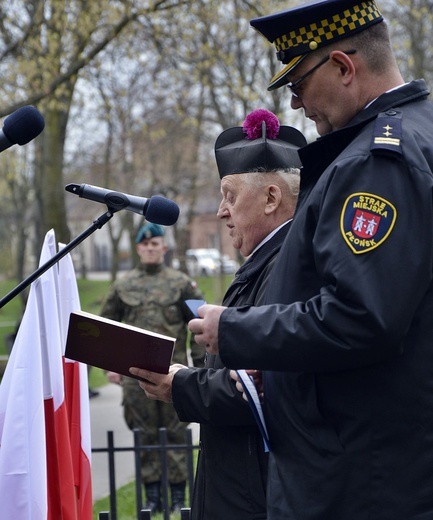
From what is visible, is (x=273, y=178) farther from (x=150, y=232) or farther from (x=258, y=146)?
(x=150, y=232)

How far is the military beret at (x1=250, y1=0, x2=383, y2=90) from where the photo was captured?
2119mm

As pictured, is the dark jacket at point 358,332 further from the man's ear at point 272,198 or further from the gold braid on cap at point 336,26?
the man's ear at point 272,198

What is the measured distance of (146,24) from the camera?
1144cm

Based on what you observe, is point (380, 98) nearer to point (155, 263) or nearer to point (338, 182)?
point (338, 182)

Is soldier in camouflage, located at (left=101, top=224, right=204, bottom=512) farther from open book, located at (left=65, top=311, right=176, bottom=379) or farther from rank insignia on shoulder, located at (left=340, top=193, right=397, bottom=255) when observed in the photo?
rank insignia on shoulder, located at (left=340, top=193, right=397, bottom=255)

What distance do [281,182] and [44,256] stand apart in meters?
0.98

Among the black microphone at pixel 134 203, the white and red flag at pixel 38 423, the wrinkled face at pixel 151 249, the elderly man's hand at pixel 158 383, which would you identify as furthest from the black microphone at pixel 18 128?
the wrinkled face at pixel 151 249

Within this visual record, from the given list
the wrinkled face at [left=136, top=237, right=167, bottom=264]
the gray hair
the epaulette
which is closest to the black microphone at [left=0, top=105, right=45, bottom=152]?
the gray hair

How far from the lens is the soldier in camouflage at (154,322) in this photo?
643 cm

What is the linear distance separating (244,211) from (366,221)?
108cm

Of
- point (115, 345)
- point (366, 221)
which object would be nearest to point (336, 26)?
point (366, 221)

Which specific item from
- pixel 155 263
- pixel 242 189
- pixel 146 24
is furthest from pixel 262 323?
pixel 146 24

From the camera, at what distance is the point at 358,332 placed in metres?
1.89

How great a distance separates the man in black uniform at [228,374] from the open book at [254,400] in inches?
12.1
